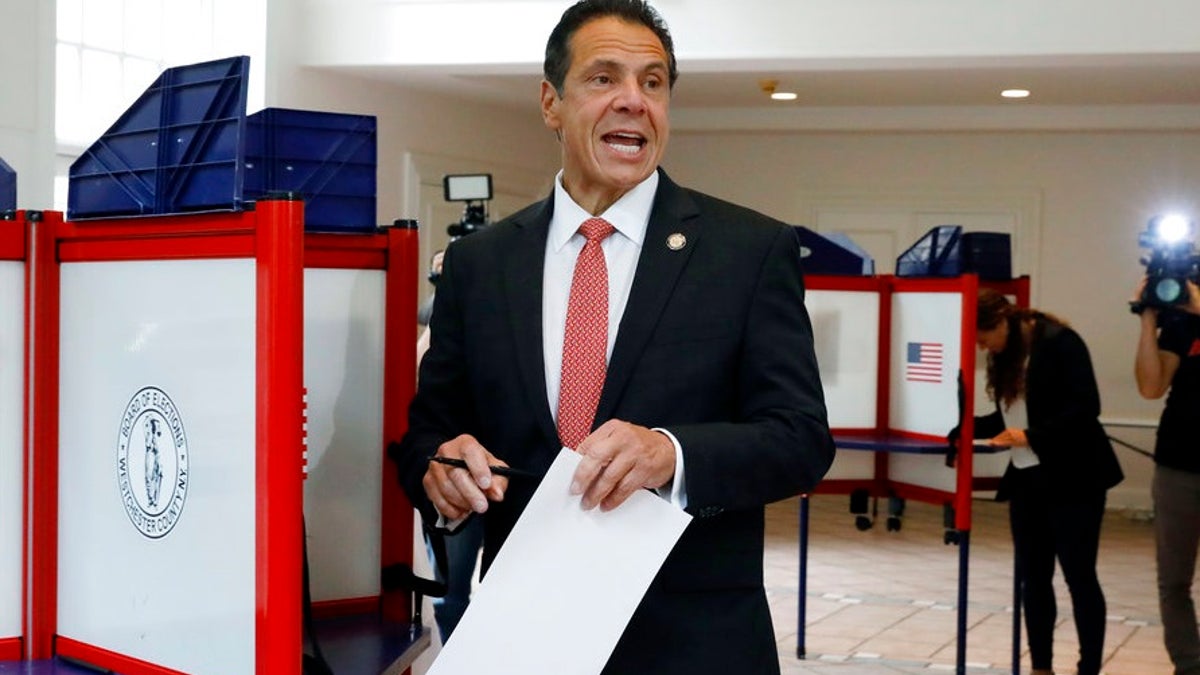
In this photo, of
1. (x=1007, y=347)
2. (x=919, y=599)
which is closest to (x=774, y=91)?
(x=919, y=599)

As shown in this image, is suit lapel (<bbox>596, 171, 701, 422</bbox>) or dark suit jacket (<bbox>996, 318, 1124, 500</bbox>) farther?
dark suit jacket (<bbox>996, 318, 1124, 500</bbox>)

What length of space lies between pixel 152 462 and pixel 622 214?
623 mm

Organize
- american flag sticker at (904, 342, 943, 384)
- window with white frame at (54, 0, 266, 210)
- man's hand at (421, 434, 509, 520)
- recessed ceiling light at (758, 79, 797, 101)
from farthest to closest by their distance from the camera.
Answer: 1. recessed ceiling light at (758, 79, 797, 101)
2. window with white frame at (54, 0, 266, 210)
3. american flag sticker at (904, 342, 943, 384)
4. man's hand at (421, 434, 509, 520)

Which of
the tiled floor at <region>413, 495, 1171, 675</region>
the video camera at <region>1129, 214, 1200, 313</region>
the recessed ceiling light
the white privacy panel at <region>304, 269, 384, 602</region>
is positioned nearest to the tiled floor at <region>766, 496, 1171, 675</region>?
the tiled floor at <region>413, 495, 1171, 675</region>

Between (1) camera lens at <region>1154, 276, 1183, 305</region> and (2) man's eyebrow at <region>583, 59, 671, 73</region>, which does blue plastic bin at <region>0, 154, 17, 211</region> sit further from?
(1) camera lens at <region>1154, 276, 1183, 305</region>

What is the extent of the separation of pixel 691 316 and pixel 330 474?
55 centimetres

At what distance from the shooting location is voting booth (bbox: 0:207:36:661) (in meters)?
1.72

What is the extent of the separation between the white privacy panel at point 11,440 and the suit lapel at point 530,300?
57 cm

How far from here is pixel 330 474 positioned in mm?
1967

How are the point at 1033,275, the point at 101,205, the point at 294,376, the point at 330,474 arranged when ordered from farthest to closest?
the point at 1033,275 < the point at 330,474 < the point at 101,205 < the point at 294,376

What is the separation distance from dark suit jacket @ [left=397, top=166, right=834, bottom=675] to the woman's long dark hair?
12.2 feet

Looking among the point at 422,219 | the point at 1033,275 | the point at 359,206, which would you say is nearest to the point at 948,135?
the point at 1033,275

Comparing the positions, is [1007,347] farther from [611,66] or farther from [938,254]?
[611,66]

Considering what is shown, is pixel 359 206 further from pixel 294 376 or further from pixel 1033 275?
pixel 1033 275
